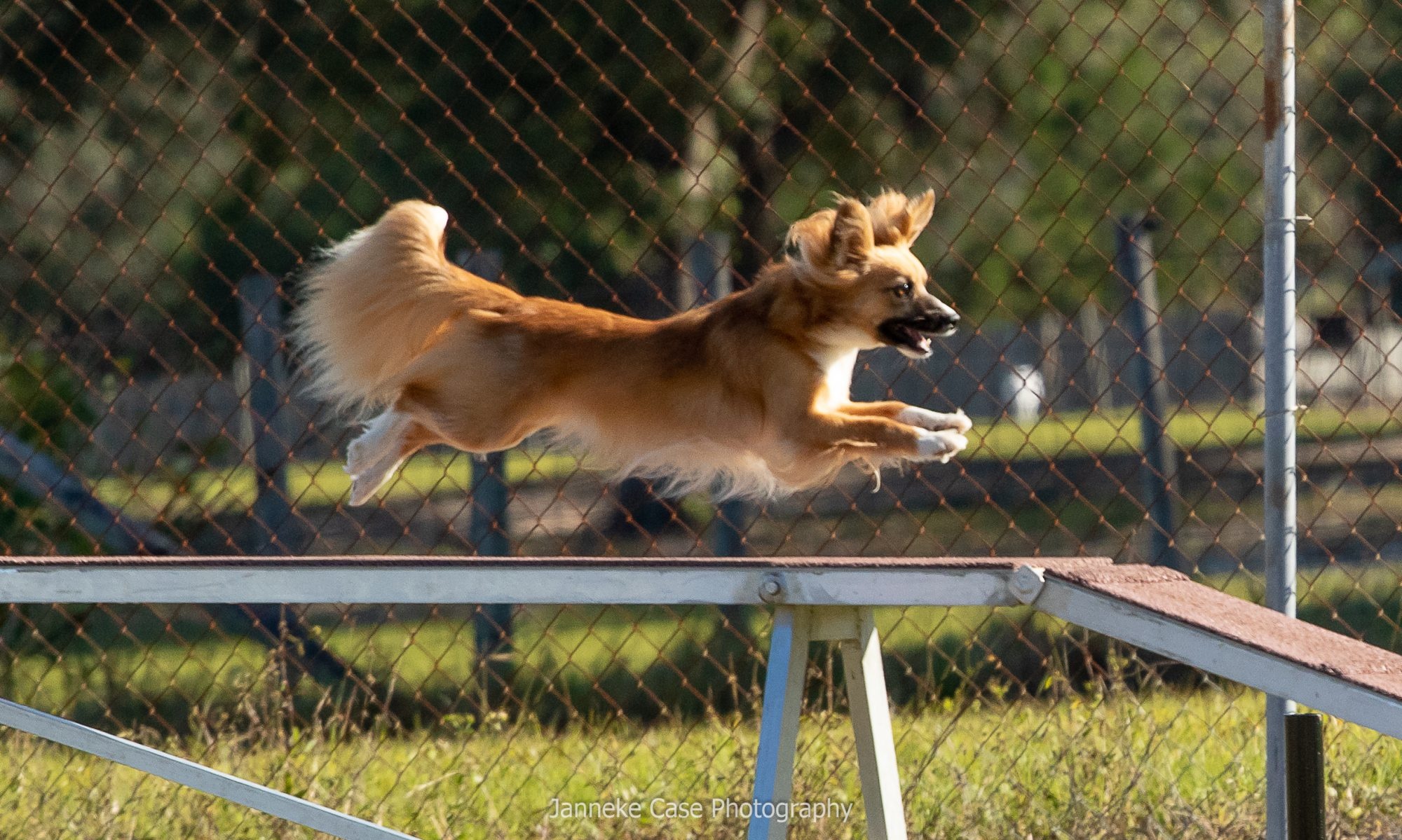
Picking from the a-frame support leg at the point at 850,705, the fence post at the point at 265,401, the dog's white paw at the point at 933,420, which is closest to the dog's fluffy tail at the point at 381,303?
the fence post at the point at 265,401

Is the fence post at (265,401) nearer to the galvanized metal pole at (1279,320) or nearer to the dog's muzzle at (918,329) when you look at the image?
the dog's muzzle at (918,329)

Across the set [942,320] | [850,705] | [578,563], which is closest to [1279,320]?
[942,320]

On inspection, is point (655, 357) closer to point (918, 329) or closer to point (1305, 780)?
point (918, 329)

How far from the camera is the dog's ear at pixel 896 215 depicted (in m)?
3.58

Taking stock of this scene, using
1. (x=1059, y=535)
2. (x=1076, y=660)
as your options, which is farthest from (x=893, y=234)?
(x=1059, y=535)

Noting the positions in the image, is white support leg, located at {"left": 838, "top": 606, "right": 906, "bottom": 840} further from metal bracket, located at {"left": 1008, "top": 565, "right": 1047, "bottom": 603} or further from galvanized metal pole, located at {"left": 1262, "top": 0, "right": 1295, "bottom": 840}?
galvanized metal pole, located at {"left": 1262, "top": 0, "right": 1295, "bottom": 840}

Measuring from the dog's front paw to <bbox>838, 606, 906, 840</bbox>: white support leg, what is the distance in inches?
31.9

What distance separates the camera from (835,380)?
3.60 metres

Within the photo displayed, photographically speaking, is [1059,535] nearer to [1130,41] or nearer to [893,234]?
[1130,41]

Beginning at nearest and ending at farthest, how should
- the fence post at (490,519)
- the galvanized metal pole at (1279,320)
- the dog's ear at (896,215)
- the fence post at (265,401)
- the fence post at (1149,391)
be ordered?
the galvanized metal pole at (1279,320)
the dog's ear at (896,215)
the fence post at (490,519)
the fence post at (1149,391)
the fence post at (265,401)

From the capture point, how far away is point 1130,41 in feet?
18.5

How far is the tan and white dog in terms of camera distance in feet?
11.2

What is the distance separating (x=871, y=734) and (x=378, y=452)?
5.03 ft

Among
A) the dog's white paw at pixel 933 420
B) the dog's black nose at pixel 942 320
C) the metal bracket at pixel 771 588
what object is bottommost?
the metal bracket at pixel 771 588
